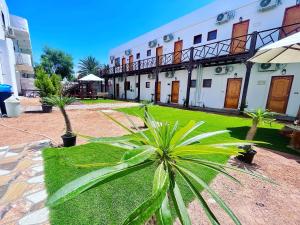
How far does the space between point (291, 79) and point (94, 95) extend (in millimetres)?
15654

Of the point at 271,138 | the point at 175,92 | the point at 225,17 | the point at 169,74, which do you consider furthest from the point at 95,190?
the point at 169,74

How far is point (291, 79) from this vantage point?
785cm

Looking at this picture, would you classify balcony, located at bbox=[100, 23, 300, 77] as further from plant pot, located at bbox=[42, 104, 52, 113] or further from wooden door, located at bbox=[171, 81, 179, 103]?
plant pot, located at bbox=[42, 104, 52, 113]

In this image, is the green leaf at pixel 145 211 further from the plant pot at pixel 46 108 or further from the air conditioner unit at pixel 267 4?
the air conditioner unit at pixel 267 4

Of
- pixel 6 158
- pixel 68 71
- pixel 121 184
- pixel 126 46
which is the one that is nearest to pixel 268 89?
pixel 121 184

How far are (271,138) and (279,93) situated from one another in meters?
4.91

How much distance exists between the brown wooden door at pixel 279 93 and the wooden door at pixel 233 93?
1.67 m

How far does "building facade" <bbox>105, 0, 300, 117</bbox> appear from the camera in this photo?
802cm

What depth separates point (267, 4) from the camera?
845 centimetres

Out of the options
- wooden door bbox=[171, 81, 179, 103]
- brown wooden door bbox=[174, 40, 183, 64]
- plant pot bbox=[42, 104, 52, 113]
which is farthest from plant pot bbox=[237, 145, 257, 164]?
brown wooden door bbox=[174, 40, 183, 64]

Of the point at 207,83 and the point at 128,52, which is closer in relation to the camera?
the point at 207,83

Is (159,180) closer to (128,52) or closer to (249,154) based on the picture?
(249,154)

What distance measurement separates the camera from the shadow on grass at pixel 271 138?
4102 millimetres

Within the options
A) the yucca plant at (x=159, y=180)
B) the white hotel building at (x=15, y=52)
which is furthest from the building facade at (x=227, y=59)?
the white hotel building at (x=15, y=52)
